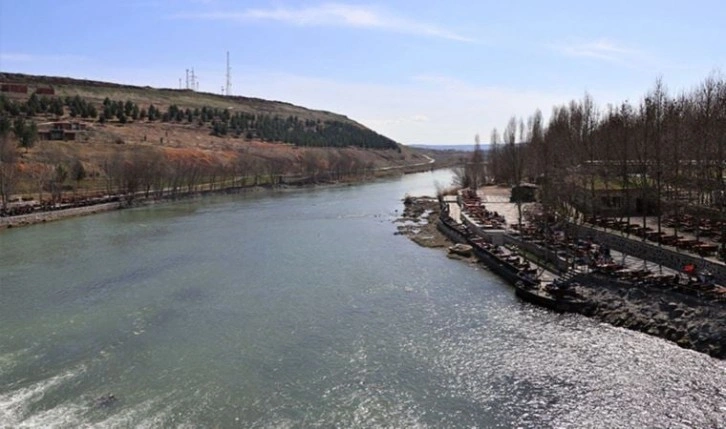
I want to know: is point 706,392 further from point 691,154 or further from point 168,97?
point 168,97

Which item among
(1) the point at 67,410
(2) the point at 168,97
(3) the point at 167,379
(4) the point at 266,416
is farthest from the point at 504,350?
(2) the point at 168,97

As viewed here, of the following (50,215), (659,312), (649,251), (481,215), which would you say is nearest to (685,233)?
(649,251)

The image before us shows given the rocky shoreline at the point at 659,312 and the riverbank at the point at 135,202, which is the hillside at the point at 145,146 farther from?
the rocky shoreline at the point at 659,312

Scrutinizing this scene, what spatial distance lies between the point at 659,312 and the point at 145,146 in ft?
331

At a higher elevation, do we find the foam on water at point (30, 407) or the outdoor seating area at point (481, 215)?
the outdoor seating area at point (481, 215)

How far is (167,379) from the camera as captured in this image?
2077cm

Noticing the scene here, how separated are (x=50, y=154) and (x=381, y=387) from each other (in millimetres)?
83474

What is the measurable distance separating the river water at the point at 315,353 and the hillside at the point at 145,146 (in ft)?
137

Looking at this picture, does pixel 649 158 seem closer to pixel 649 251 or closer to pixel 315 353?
pixel 649 251

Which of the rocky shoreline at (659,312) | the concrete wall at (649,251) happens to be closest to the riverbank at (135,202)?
the concrete wall at (649,251)

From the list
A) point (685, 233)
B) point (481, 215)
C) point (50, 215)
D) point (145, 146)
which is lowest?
point (50, 215)

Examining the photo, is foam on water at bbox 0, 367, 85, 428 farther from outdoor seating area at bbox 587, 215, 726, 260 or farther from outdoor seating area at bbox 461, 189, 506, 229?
outdoor seating area at bbox 461, 189, 506, 229

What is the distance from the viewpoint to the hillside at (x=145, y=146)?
81.3 m

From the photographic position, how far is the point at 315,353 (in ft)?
76.0
